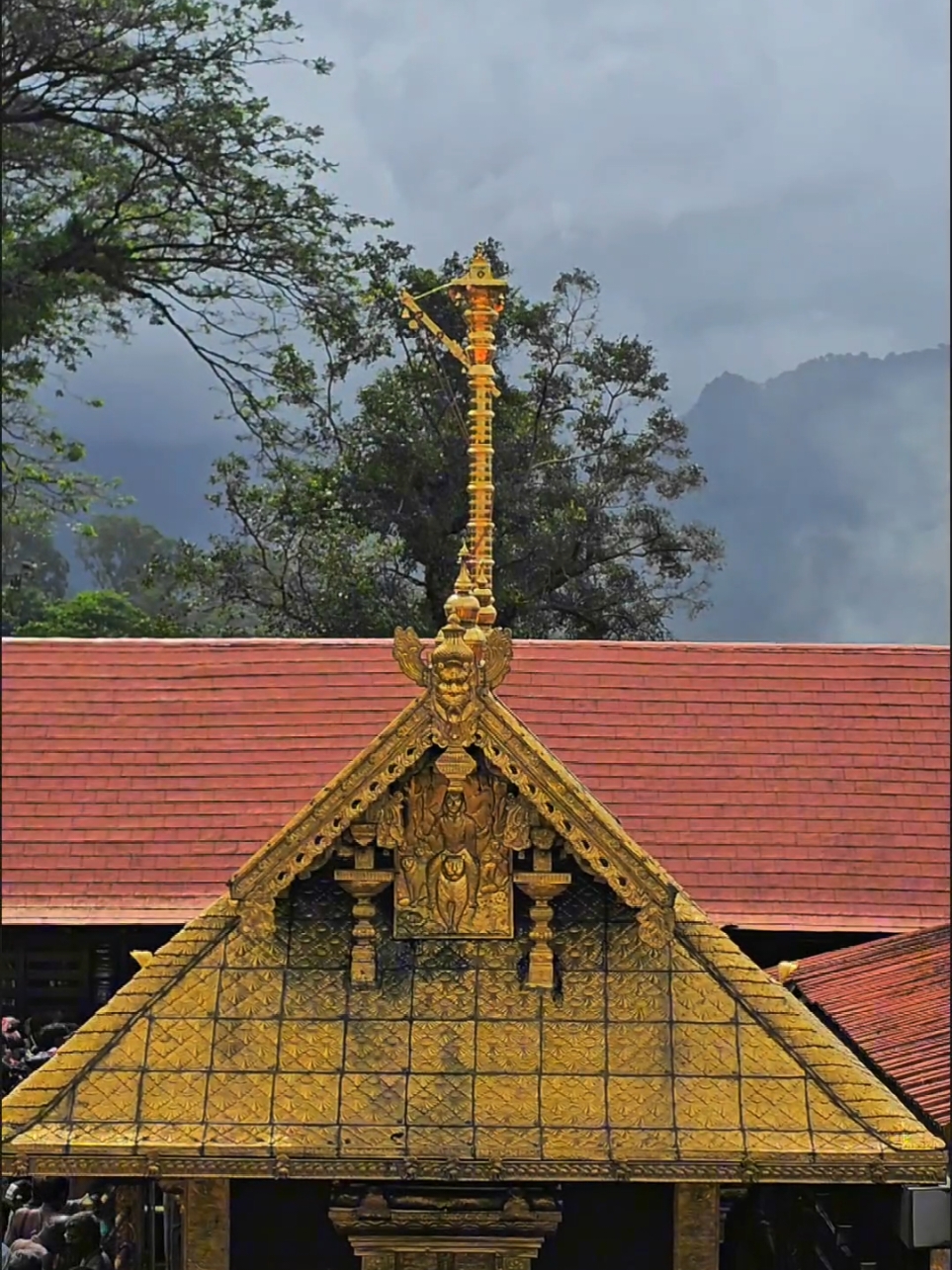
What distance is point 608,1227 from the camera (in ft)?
18.9

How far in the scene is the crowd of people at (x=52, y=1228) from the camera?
734cm

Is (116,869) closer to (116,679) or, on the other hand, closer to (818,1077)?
(116,679)

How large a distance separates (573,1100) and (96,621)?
1274 cm

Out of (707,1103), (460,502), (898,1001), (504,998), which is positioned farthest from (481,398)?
(460,502)

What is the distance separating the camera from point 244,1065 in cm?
548

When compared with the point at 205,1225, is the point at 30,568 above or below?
above

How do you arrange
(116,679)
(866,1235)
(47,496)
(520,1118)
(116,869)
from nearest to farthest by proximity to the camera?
1. (520,1118)
2. (866,1235)
3. (116,869)
4. (116,679)
5. (47,496)

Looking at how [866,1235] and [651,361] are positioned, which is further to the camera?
[651,361]

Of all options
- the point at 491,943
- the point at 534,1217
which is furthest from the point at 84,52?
the point at 534,1217

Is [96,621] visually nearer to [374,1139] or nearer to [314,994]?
[314,994]

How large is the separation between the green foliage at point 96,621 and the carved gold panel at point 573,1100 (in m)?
11.5

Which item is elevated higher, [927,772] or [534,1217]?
[927,772]

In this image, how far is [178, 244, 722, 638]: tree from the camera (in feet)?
53.1

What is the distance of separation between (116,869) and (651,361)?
26.4 ft
